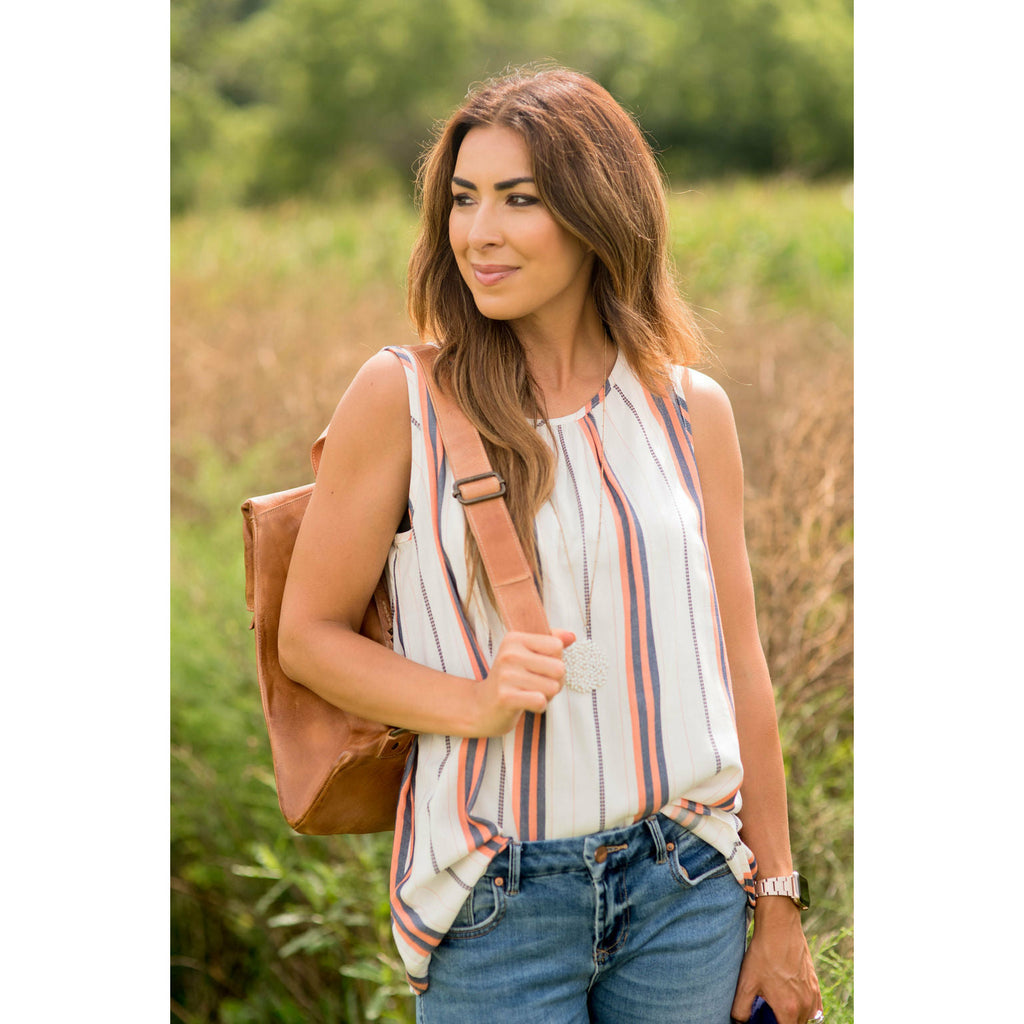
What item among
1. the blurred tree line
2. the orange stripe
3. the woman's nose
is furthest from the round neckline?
the blurred tree line

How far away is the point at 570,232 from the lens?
4.87 feet

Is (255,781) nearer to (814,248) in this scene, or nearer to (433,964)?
(433,964)

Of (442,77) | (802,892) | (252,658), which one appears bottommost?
(252,658)

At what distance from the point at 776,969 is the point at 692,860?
26cm

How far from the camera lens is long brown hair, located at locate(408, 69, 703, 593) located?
4.71 feet

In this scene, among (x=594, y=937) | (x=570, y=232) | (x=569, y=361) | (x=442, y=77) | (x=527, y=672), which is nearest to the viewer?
(x=527, y=672)

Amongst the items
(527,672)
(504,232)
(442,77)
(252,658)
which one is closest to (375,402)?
(504,232)

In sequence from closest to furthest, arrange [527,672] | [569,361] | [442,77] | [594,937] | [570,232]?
[527,672], [594,937], [570,232], [569,361], [442,77]

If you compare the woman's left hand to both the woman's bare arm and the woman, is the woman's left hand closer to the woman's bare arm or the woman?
the woman

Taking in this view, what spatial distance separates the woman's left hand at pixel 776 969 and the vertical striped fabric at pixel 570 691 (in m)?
0.14

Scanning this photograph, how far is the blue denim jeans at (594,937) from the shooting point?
1358 mm

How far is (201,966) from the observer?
3275 millimetres

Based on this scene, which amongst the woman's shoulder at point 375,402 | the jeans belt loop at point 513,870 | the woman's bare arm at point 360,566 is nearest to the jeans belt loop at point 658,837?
the jeans belt loop at point 513,870

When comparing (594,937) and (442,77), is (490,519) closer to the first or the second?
(594,937)
